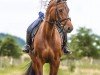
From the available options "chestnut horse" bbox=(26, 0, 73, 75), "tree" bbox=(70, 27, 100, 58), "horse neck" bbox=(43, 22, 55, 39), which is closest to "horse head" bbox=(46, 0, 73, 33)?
"chestnut horse" bbox=(26, 0, 73, 75)

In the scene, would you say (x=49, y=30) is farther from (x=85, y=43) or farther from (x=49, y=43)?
(x=85, y=43)

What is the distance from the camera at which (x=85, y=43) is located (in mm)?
61750

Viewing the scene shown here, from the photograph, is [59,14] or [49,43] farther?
[49,43]

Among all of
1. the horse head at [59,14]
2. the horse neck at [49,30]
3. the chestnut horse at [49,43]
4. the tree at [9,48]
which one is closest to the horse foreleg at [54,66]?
the chestnut horse at [49,43]

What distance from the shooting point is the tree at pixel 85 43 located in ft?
197

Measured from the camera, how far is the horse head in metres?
12.4

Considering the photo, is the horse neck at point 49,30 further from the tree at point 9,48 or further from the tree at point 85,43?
the tree at point 85,43

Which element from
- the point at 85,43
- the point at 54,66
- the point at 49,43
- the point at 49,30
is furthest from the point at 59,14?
the point at 85,43

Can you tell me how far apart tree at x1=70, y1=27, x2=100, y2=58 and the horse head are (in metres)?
44.9

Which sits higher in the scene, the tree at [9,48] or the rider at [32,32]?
the rider at [32,32]

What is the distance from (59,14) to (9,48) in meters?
40.0

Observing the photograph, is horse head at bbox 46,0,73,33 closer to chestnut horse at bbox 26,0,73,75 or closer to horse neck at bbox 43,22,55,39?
chestnut horse at bbox 26,0,73,75

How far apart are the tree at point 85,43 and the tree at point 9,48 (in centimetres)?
814

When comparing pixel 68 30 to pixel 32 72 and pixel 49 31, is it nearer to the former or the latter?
pixel 49 31
